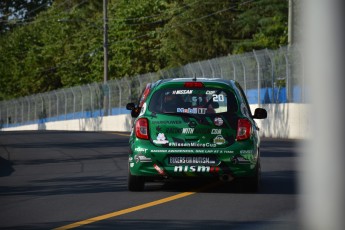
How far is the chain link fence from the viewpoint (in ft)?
109

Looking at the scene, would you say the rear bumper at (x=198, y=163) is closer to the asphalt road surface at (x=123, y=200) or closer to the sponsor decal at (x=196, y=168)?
the sponsor decal at (x=196, y=168)

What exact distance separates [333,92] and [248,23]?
6616cm

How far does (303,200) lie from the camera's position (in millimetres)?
1431

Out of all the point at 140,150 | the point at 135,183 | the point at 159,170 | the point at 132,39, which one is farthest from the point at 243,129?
the point at 132,39

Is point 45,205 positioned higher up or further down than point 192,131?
further down

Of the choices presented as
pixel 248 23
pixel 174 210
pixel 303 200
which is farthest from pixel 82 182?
pixel 248 23

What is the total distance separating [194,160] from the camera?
1143cm

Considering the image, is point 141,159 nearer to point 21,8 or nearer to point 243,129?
point 243,129

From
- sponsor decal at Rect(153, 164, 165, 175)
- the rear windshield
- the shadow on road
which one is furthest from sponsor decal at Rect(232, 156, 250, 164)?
the shadow on road

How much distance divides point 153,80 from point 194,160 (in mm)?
34242

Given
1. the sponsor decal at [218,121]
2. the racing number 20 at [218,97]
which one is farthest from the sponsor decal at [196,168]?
the racing number 20 at [218,97]

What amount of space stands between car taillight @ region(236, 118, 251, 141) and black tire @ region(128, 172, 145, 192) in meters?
1.21

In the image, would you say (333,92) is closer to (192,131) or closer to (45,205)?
(45,205)

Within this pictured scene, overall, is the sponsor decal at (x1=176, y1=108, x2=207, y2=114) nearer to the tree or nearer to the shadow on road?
the shadow on road
